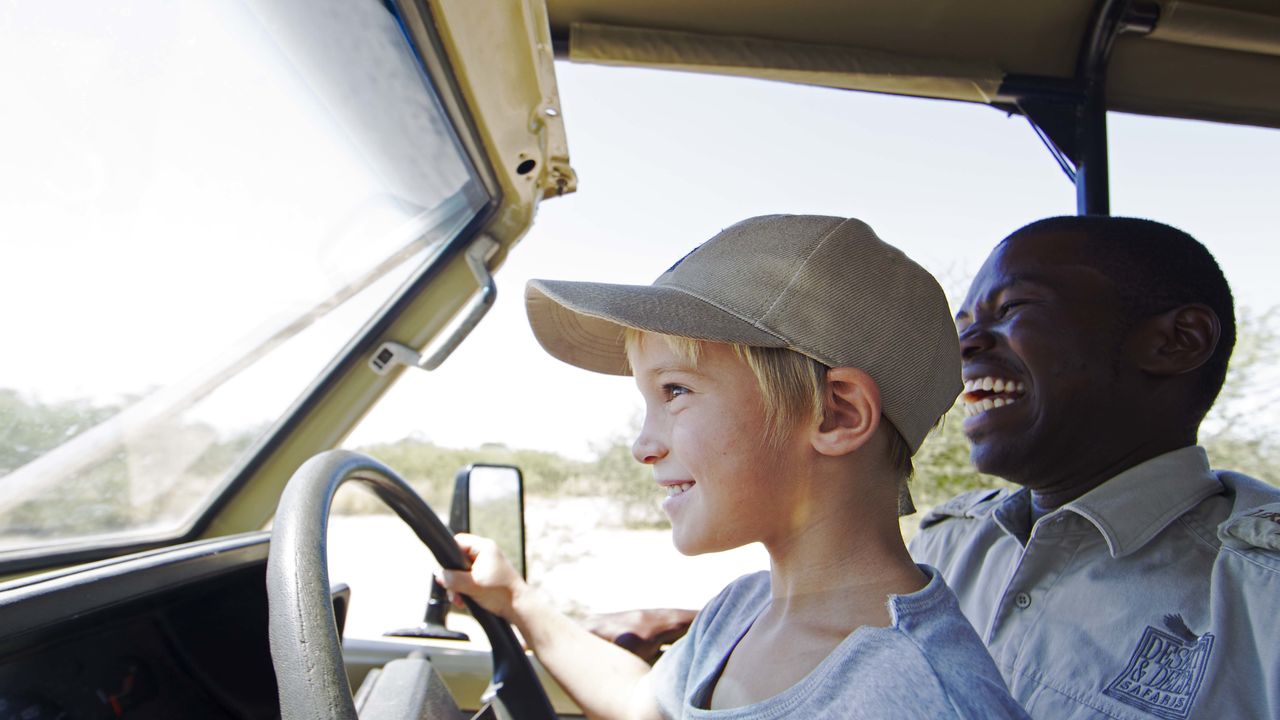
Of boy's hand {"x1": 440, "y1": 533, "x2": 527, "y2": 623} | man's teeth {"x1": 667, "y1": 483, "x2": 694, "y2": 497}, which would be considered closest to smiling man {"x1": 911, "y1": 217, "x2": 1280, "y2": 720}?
man's teeth {"x1": 667, "y1": 483, "x2": 694, "y2": 497}

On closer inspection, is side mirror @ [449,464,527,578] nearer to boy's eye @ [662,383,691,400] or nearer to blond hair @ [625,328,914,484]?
boy's eye @ [662,383,691,400]

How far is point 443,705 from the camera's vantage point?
1.36m

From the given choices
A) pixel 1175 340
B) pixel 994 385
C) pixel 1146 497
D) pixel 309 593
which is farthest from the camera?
pixel 994 385

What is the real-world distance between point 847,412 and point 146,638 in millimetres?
930

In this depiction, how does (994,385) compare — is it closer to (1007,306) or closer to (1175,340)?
(1007,306)

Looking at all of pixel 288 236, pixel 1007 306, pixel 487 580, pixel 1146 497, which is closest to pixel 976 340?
pixel 1007 306

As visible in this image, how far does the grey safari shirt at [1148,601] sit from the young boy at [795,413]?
444 mm

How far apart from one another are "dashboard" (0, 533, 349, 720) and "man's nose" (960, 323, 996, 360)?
1.23 metres

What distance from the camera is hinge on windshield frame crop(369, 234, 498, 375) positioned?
197 cm

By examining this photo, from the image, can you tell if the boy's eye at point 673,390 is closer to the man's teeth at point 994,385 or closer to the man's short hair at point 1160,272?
the man's teeth at point 994,385

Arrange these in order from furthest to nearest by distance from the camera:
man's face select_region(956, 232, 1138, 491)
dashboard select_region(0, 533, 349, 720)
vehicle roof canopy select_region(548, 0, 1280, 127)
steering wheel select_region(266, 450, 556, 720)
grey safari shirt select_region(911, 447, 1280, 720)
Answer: vehicle roof canopy select_region(548, 0, 1280, 127) < man's face select_region(956, 232, 1138, 491) < grey safari shirt select_region(911, 447, 1280, 720) < dashboard select_region(0, 533, 349, 720) < steering wheel select_region(266, 450, 556, 720)

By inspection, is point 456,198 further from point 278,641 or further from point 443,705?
point 278,641

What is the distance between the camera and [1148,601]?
52.6 inches

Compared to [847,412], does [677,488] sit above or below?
below
